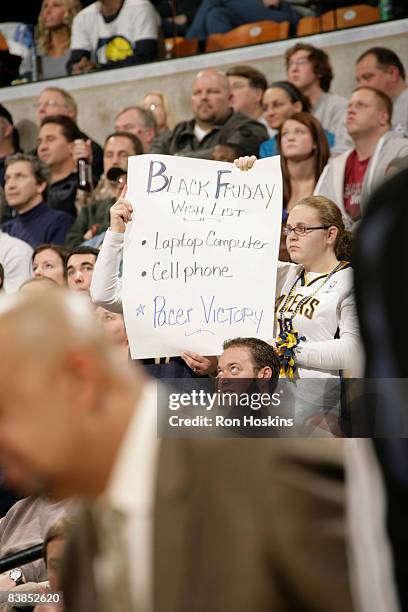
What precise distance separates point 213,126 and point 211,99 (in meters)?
0.14

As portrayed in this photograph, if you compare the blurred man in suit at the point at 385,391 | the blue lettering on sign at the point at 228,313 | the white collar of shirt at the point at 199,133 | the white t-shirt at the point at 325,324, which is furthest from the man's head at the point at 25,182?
the blurred man in suit at the point at 385,391

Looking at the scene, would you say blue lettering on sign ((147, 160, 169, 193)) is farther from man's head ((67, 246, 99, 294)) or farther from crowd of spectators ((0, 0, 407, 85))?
crowd of spectators ((0, 0, 407, 85))

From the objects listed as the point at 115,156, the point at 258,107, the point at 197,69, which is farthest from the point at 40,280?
the point at 197,69

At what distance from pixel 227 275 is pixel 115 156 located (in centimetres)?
199

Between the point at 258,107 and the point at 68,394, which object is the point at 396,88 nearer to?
the point at 258,107

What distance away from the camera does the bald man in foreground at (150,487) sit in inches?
41.6

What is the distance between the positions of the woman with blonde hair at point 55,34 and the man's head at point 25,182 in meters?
2.10

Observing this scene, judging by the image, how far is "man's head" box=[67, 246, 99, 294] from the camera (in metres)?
4.86

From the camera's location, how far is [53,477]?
116 centimetres

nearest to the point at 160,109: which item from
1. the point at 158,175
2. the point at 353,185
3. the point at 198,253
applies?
the point at 353,185

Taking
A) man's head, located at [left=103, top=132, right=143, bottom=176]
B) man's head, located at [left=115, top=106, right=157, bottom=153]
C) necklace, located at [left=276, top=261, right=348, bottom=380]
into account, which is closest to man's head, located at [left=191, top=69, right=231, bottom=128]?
man's head, located at [left=103, top=132, right=143, bottom=176]

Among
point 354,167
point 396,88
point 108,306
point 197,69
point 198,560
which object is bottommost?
point 198,560

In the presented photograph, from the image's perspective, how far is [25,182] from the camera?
629cm

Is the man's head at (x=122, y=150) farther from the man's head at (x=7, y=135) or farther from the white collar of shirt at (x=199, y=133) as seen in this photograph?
the man's head at (x=7, y=135)
